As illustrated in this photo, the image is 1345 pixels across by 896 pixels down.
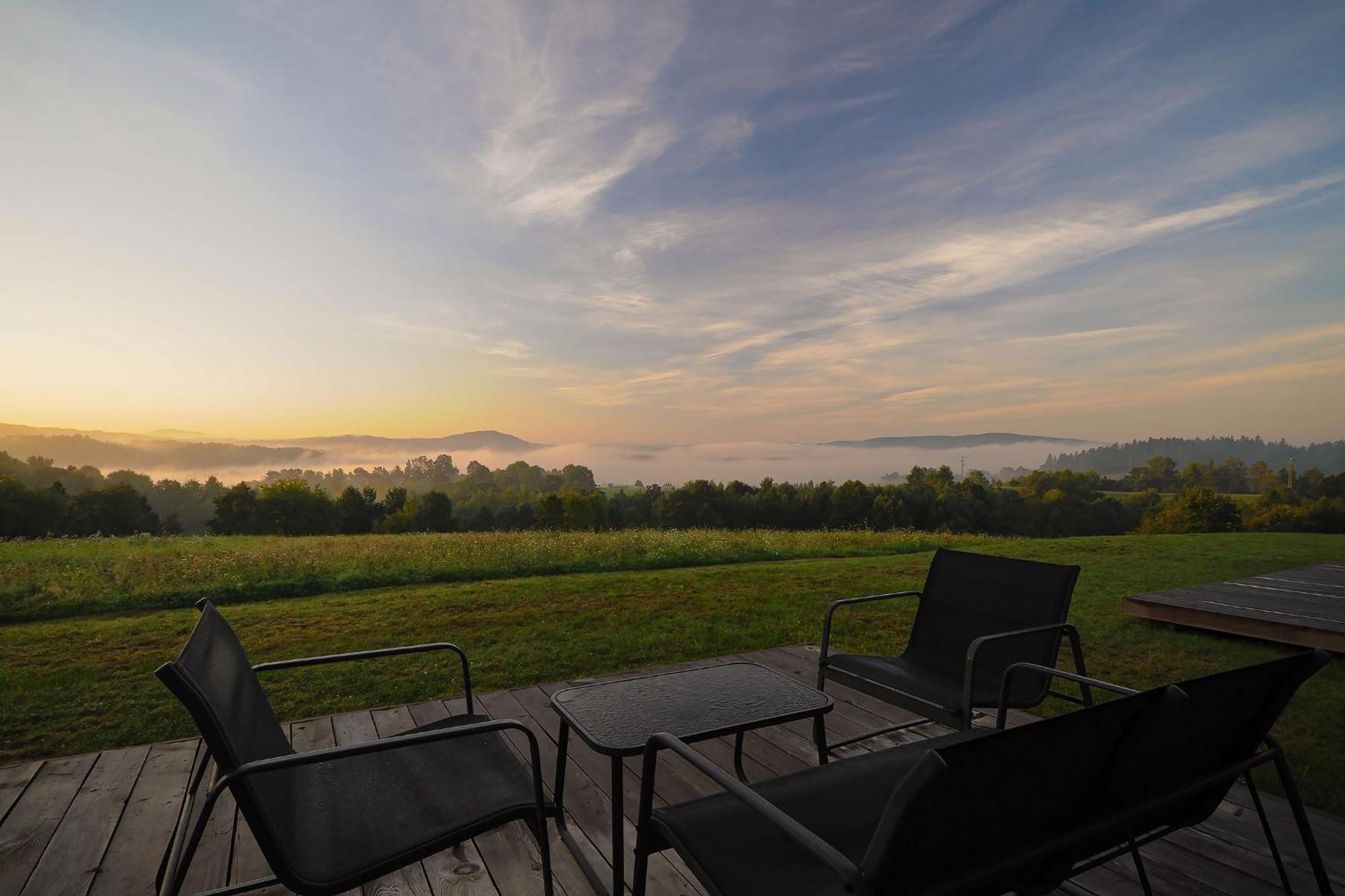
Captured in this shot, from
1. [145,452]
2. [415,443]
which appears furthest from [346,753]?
[415,443]

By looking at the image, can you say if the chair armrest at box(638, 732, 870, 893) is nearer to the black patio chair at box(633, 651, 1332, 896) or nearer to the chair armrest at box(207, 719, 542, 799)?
the black patio chair at box(633, 651, 1332, 896)

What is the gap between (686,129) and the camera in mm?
8906

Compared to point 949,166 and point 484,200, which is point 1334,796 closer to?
point 949,166

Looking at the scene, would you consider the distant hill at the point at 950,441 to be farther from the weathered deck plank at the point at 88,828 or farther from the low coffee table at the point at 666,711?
the weathered deck plank at the point at 88,828

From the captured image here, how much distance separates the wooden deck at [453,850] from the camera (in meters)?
2.04

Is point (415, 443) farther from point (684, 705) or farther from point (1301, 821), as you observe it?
point (1301, 821)

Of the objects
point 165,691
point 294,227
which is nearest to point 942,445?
point 294,227

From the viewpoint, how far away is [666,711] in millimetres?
2258

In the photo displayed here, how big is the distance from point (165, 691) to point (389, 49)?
660 centimetres

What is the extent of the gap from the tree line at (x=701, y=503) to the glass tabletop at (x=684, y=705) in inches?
732

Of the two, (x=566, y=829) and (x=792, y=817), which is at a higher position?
(x=792, y=817)

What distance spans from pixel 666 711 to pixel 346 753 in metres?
1.11

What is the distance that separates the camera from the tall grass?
25.4ft

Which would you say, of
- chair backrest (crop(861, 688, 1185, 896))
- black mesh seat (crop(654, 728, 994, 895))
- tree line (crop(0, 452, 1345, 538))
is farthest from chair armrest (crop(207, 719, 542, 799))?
tree line (crop(0, 452, 1345, 538))
